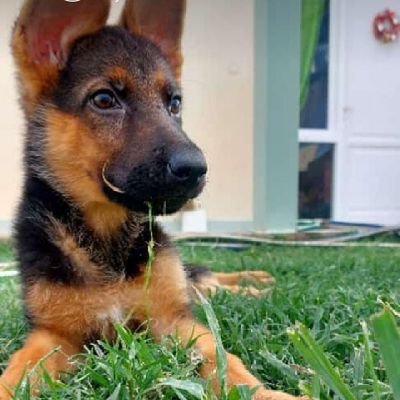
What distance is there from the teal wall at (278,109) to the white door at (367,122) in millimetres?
1849

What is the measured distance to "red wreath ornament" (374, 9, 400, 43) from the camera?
888 cm

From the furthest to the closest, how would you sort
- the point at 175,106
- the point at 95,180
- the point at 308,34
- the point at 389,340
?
the point at 308,34 → the point at 175,106 → the point at 95,180 → the point at 389,340

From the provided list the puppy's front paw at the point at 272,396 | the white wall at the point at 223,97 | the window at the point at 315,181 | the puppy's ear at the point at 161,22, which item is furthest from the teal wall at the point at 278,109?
the puppy's front paw at the point at 272,396

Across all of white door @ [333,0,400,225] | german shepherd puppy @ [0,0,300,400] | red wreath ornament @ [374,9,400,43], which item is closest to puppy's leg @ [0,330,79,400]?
german shepherd puppy @ [0,0,300,400]

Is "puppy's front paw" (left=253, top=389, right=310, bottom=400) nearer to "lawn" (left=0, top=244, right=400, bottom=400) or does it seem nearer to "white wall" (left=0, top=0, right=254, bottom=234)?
"lawn" (left=0, top=244, right=400, bottom=400)

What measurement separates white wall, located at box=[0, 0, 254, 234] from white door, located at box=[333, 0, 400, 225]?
6.25 feet

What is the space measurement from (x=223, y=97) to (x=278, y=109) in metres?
0.65

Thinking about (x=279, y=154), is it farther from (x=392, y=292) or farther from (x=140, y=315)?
(x=140, y=315)

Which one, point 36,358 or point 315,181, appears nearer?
point 36,358

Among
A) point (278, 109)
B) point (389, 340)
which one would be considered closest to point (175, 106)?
point (389, 340)

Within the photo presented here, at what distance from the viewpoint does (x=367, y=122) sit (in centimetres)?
919

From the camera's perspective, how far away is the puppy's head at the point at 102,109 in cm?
194

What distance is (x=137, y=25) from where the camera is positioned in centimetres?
253

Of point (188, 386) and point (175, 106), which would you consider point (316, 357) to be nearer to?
point (188, 386)
